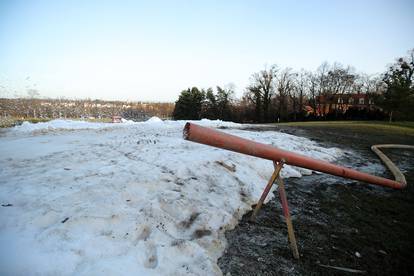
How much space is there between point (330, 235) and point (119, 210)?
3403 mm

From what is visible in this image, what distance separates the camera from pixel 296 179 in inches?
282

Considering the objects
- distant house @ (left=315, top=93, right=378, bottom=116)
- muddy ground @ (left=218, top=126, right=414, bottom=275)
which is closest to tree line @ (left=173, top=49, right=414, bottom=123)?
distant house @ (left=315, top=93, right=378, bottom=116)

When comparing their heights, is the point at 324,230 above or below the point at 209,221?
below

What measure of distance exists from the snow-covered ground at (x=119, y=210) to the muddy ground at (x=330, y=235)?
0.38m

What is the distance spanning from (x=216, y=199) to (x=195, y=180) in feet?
2.61

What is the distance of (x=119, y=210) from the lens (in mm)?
3592

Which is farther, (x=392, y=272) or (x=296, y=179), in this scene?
(x=296, y=179)

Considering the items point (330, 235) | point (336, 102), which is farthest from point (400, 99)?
point (330, 235)

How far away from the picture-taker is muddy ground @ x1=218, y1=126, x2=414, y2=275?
3313mm

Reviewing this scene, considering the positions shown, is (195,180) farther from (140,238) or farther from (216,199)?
(140,238)

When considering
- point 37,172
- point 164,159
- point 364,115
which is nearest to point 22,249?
point 37,172

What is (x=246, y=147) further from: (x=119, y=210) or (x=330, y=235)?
(x=330, y=235)

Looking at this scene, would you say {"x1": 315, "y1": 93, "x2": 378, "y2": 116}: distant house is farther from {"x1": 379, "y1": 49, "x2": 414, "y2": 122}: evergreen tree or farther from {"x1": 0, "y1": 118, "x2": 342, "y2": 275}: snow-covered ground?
{"x1": 0, "y1": 118, "x2": 342, "y2": 275}: snow-covered ground

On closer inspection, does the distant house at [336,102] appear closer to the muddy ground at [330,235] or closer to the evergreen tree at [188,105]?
the evergreen tree at [188,105]
